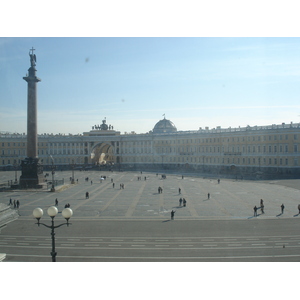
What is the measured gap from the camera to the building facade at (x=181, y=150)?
48625 mm

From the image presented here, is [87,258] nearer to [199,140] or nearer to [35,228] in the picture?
[35,228]

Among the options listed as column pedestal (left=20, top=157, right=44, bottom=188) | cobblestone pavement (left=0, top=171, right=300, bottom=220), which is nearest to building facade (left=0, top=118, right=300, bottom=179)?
column pedestal (left=20, top=157, right=44, bottom=188)

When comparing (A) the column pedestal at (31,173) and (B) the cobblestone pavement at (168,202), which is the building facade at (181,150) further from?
(B) the cobblestone pavement at (168,202)

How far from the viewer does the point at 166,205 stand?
24562mm

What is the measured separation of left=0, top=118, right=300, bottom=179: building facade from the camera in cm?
4862

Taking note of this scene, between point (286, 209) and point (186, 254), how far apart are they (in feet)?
38.9

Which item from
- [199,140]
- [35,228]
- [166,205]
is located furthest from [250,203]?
[199,140]

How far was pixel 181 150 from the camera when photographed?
66.9m

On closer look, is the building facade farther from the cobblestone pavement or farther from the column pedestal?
the cobblestone pavement

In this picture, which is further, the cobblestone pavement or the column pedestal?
the column pedestal

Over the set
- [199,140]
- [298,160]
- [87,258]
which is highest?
[199,140]

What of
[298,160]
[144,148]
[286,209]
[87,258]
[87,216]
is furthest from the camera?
[144,148]

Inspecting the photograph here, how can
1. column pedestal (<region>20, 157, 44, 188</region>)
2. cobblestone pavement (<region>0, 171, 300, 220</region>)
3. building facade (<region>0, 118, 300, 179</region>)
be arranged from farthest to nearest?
building facade (<region>0, 118, 300, 179</region>) → column pedestal (<region>20, 157, 44, 188</region>) → cobblestone pavement (<region>0, 171, 300, 220</region>)

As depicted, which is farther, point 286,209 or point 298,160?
point 298,160
